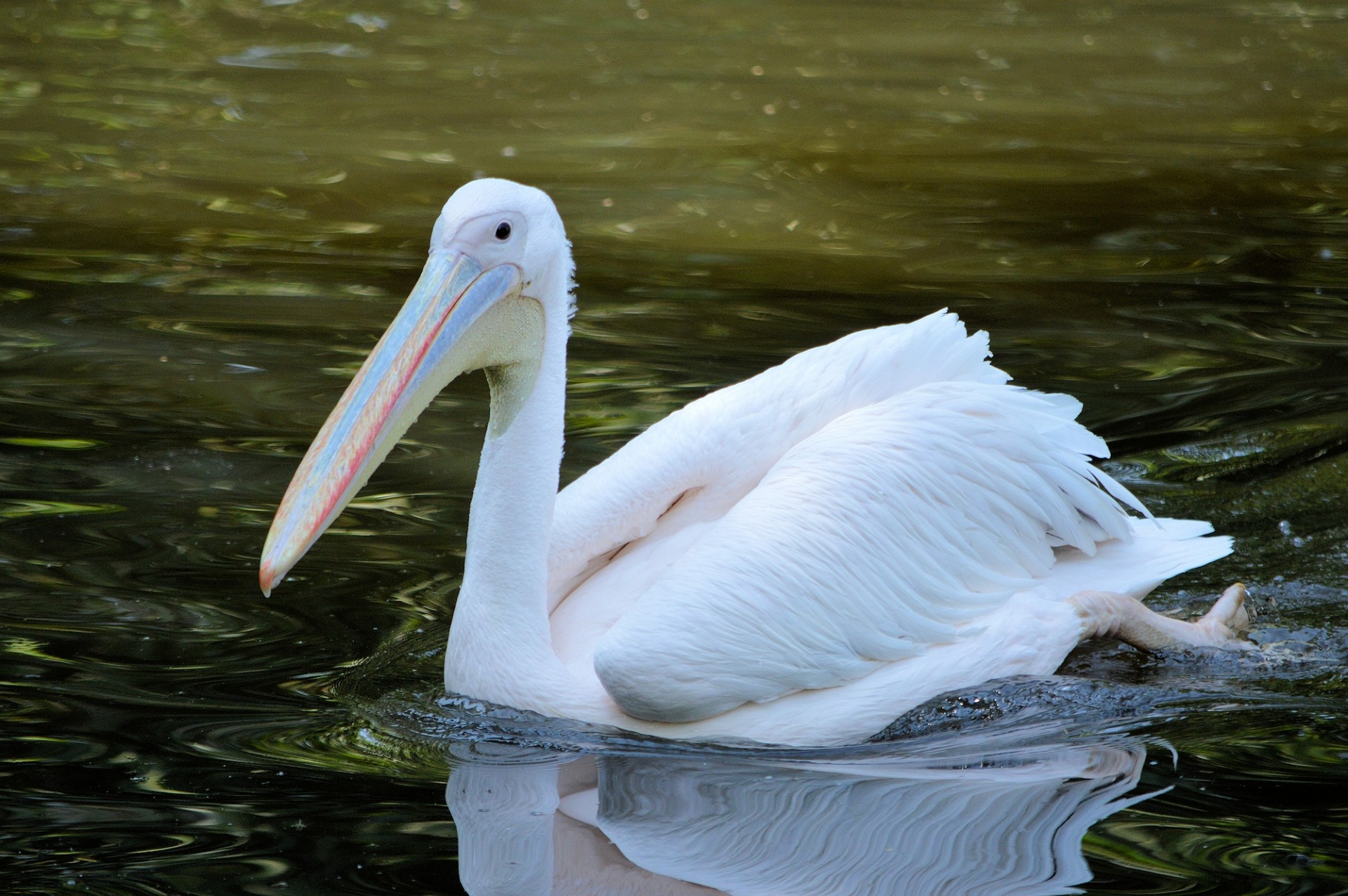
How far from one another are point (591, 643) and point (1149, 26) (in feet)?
28.1

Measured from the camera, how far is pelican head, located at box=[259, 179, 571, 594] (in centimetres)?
305

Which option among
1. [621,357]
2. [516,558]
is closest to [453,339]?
[516,558]

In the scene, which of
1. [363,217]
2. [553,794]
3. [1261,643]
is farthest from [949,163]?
[553,794]

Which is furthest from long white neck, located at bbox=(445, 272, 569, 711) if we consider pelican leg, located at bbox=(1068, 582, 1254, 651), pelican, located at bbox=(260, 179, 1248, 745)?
pelican leg, located at bbox=(1068, 582, 1254, 651)

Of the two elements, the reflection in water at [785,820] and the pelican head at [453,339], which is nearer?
the reflection in water at [785,820]

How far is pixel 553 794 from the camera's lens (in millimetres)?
3088

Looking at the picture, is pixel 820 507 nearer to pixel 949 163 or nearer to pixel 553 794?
pixel 553 794

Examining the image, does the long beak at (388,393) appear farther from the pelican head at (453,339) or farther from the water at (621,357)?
the water at (621,357)

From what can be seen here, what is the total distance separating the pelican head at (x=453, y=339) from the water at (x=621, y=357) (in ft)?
1.68

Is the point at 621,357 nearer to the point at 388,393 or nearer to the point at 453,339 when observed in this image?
the point at 453,339

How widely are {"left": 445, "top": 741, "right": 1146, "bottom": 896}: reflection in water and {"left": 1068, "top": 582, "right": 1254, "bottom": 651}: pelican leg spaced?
469 millimetres

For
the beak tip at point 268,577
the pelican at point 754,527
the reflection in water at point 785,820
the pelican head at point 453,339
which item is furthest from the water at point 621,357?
the pelican head at point 453,339

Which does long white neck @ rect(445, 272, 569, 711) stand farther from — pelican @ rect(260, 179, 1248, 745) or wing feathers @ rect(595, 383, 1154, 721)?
wing feathers @ rect(595, 383, 1154, 721)

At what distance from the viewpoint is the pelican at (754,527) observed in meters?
3.25
